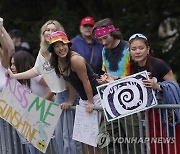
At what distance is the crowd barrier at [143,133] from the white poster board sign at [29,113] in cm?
35

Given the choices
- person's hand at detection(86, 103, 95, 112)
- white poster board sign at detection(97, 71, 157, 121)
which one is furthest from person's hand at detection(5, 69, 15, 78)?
white poster board sign at detection(97, 71, 157, 121)

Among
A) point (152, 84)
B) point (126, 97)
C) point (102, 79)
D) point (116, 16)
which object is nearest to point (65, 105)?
point (102, 79)

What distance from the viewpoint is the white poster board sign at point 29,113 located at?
239 inches

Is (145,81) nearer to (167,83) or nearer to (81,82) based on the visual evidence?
(167,83)

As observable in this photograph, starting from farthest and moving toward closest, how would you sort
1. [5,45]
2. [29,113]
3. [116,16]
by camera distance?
[116,16] < [5,45] < [29,113]

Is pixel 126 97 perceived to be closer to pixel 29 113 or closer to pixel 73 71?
pixel 73 71

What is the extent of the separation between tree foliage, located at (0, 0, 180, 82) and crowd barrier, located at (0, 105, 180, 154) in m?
5.67

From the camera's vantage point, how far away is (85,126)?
19.0 feet

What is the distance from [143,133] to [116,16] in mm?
6972

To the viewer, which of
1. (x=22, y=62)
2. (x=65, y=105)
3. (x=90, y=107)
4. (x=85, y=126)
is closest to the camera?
(x=90, y=107)

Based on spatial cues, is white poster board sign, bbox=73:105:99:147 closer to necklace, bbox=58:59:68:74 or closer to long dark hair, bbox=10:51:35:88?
necklace, bbox=58:59:68:74

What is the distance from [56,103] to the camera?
237 inches

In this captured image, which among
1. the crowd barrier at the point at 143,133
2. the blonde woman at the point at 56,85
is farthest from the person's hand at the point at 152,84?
the blonde woman at the point at 56,85

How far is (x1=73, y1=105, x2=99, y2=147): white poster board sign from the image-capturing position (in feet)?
18.7
